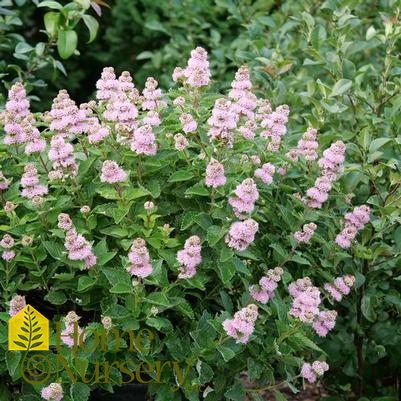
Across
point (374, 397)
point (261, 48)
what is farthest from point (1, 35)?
point (374, 397)

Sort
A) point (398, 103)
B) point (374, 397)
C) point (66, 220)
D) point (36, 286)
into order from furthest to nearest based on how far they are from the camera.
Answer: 1. point (374, 397)
2. point (398, 103)
3. point (36, 286)
4. point (66, 220)

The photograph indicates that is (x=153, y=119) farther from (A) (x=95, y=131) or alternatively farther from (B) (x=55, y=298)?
(B) (x=55, y=298)

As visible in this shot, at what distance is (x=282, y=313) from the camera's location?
2135mm

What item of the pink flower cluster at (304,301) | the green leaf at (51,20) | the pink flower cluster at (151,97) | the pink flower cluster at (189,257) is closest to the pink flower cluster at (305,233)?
the pink flower cluster at (304,301)

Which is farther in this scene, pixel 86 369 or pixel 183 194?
pixel 183 194

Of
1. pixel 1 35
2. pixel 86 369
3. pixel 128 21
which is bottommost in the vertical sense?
pixel 128 21

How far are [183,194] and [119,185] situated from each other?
8.0 inches

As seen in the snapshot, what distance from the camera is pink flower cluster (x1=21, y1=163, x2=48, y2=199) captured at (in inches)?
81.9

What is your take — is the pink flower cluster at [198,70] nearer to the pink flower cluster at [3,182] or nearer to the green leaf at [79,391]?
the pink flower cluster at [3,182]

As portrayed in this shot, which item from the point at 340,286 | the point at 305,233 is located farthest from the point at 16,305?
the point at 340,286

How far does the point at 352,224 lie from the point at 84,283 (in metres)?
0.80

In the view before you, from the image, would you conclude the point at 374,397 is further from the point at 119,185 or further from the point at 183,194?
the point at 119,185

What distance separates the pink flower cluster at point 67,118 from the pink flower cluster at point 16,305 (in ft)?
1.49

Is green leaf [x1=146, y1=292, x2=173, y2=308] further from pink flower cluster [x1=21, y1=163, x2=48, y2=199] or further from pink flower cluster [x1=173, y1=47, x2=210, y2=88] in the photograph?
pink flower cluster [x1=173, y1=47, x2=210, y2=88]
